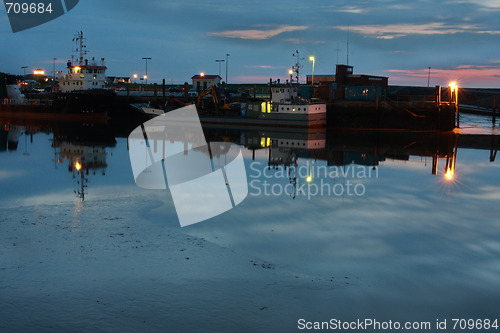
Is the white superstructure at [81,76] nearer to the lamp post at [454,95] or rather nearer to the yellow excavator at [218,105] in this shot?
the yellow excavator at [218,105]

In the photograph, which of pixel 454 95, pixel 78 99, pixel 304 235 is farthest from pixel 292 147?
pixel 78 99

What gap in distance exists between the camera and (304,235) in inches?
458

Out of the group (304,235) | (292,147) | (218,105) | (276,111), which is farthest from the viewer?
(218,105)

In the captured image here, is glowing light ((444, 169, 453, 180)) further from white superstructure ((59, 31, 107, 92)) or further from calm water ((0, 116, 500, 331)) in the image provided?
white superstructure ((59, 31, 107, 92))

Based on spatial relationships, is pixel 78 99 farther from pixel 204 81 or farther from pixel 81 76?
pixel 204 81

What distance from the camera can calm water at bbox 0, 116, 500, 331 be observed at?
7879mm

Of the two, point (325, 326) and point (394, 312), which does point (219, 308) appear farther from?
point (394, 312)

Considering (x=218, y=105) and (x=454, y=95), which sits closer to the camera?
(x=454, y=95)

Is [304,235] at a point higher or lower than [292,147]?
lower

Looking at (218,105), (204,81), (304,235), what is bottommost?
(304,235)

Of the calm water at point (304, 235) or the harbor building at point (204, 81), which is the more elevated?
the harbor building at point (204, 81)

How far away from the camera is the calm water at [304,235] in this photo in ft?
25.8

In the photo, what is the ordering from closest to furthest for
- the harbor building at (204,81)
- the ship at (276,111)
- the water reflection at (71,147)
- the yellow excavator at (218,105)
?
the water reflection at (71,147) < the ship at (276,111) < the yellow excavator at (218,105) < the harbor building at (204,81)

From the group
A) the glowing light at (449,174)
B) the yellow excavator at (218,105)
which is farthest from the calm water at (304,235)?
the yellow excavator at (218,105)
